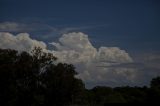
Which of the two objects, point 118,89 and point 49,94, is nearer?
point 49,94

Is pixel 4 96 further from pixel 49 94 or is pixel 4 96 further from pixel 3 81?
pixel 49 94

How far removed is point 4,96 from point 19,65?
654 cm

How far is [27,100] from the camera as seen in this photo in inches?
2896

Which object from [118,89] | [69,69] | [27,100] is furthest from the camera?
[118,89]

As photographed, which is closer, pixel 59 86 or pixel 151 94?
pixel 59 86

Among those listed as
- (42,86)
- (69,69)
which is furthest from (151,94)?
(42,86)

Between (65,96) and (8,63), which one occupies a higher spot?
(8,63)

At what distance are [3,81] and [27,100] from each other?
5.95 meters

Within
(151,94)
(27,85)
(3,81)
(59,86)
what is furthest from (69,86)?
(151,94)

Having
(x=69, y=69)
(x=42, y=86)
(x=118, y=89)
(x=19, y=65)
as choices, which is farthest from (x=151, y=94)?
(x=118, y=89)

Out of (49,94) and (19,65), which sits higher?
(19,65)

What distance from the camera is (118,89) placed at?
16100 cm

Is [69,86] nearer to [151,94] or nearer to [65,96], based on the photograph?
[65,96]

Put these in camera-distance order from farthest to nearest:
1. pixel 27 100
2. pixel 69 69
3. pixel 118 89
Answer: pixel 118 89 → pixel 69 69 → pixel 27 100
